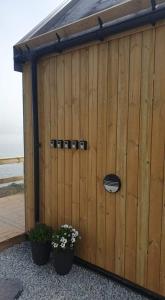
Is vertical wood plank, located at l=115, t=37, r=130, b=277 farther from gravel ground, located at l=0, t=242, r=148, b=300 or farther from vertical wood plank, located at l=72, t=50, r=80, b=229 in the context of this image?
vertical wood plank, located at l=72, t=50, r=80, b=229

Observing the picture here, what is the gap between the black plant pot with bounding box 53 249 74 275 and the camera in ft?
8.00

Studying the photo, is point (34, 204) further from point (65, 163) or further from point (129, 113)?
point (129, 113)

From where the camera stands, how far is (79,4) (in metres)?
3.12

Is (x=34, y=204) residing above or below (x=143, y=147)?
below

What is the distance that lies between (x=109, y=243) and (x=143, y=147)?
3.42 feet

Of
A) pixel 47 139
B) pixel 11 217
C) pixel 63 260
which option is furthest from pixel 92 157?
pixel 11 217

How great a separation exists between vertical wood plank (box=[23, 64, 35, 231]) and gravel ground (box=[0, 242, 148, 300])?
604 mm

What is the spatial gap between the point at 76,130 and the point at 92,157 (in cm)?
34

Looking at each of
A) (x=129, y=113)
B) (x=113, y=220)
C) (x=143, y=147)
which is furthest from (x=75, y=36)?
(x=113, y=220)

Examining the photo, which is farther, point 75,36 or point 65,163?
point 65,163

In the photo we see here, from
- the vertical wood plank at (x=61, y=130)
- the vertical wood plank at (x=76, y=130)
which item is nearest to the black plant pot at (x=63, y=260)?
the vertical wood plank at (x=76, y=130)

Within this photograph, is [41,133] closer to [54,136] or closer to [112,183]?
[54,136]

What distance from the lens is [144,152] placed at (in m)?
2.08

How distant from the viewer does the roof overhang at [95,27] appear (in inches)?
72.2
